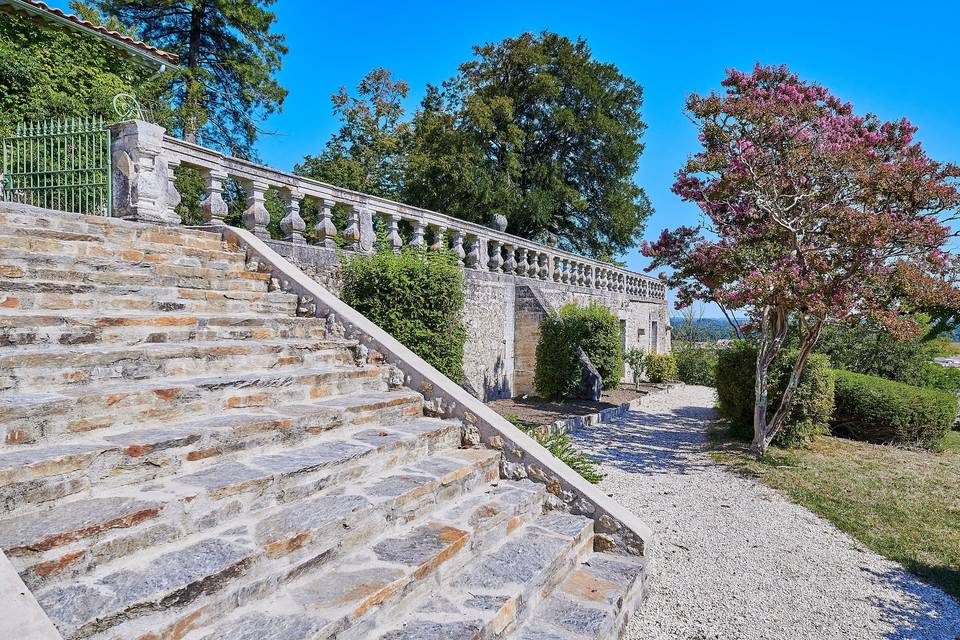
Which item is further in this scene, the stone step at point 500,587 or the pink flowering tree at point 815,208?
the pink flowering tree at point 815,208

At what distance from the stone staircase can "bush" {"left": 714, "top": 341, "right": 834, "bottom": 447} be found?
5630mm

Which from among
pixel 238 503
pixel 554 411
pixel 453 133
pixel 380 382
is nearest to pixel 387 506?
pixel 238 503

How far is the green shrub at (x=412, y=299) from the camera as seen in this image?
6965mm

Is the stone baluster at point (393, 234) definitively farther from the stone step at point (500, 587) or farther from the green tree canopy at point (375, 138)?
the green tree canopy at point (375, 138)

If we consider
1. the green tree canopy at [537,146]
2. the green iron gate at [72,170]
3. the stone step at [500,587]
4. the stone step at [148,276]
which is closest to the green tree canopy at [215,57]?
the green tree canopy at [537,146]

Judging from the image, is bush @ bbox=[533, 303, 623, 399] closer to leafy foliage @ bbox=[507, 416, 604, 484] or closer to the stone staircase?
leafy foliage @ bbox=[507, 416, 604, 484]

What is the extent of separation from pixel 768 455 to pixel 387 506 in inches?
254

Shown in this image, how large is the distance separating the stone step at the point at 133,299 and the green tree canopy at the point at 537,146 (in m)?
14.4

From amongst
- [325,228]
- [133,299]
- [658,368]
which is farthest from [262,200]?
[658,368]

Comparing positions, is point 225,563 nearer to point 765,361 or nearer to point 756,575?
Answer: point 756,575

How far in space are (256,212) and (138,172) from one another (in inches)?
46.7

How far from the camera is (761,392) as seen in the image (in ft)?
25.4

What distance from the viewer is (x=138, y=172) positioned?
5566mm

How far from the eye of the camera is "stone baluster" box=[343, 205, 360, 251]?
24.7 feet
